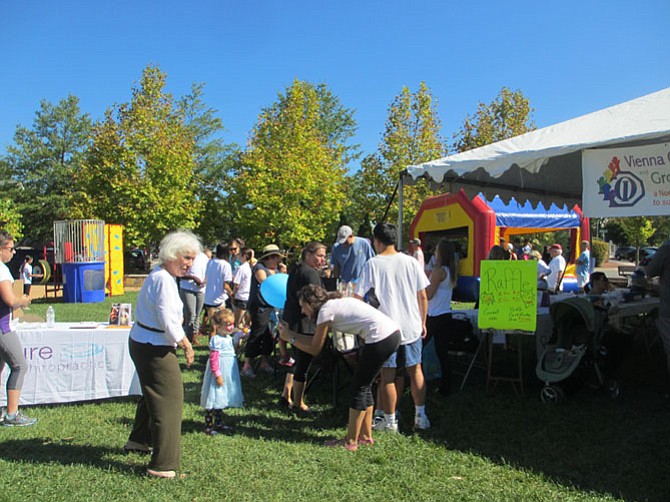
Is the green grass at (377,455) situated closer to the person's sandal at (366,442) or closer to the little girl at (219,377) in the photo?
the person's sandal at (366,442)

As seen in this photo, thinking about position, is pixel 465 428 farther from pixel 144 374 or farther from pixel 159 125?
pixel 159 125

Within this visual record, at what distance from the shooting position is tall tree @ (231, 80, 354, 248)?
76.9 feet

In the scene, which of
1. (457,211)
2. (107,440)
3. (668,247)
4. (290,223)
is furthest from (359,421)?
(290,223)

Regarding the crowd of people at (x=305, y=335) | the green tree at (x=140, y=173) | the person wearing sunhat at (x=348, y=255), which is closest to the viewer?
the crowd of people at (x=305, y=335)

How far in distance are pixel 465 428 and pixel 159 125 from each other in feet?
69.7

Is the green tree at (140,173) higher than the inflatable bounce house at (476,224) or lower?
higher

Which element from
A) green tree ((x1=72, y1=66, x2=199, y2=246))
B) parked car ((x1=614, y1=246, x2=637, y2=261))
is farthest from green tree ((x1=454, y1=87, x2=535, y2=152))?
parked car ((x1=614, y1=246, x2=637, y2=261))

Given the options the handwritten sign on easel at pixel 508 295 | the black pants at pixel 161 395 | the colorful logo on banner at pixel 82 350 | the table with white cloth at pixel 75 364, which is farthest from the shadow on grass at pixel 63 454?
the handwritten sign on easel at pixel 508 295

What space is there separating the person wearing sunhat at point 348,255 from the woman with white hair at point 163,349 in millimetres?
3765

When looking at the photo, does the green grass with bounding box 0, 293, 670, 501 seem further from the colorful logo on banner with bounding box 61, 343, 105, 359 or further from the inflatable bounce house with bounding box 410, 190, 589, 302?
the inflatable bounce house with bounding box 410, 190, 589, 302

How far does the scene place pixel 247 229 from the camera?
24625mm

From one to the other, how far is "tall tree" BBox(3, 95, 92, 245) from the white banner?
3149cm

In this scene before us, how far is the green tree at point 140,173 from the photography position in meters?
21.6

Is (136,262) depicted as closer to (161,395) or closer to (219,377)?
(219,377)
